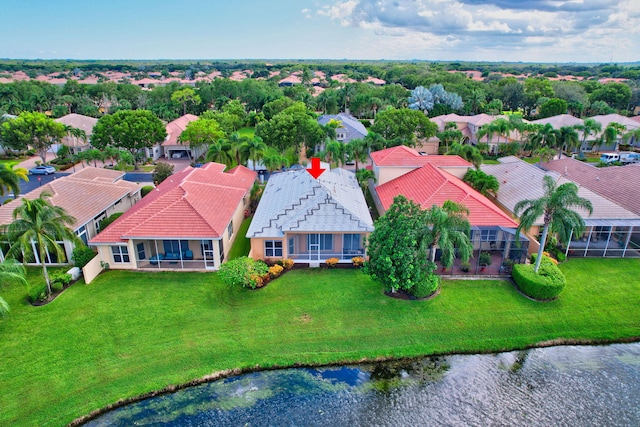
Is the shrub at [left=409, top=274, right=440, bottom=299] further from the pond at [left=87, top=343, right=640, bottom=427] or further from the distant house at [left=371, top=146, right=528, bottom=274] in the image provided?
the pond at [left=87, top=343, right=640, bottom=427]

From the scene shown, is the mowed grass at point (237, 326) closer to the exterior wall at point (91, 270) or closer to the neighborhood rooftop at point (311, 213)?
the exterior wall at point (91, 270)

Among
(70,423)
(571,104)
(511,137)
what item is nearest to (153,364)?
(70,423)

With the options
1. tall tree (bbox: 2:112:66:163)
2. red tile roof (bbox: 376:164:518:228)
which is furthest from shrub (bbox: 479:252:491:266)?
tall tree (bbox: 2:112:66:163)

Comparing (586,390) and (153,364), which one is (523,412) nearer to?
(586,390)


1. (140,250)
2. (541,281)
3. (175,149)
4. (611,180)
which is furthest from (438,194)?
(175,149)

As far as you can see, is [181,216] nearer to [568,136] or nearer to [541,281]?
[541,281]

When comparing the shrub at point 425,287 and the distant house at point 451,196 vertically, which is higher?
the distant house at point 451,196

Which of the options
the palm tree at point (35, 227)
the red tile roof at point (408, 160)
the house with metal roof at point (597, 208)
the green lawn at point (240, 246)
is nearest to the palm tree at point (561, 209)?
the house with metal roof at point (597, 208)
